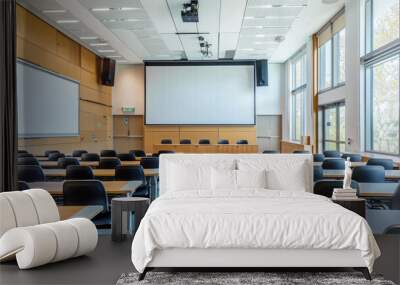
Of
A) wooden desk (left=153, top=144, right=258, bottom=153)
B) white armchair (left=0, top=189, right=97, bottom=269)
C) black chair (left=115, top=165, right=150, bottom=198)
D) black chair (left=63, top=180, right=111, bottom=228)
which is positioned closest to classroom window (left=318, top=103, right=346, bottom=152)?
wooden desk (left=153, top=144, right=258, bottom=153)

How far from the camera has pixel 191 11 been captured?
1061cm

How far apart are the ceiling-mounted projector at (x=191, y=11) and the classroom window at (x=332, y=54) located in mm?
4003

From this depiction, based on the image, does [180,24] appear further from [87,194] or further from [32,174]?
[87,194]

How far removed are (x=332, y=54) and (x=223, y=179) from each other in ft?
31.3

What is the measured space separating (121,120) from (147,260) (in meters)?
16.5

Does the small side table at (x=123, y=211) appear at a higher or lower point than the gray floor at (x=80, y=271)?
higher

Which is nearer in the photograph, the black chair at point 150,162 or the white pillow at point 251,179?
the white pillow at point 251,179

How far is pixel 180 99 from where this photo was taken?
1853 cm

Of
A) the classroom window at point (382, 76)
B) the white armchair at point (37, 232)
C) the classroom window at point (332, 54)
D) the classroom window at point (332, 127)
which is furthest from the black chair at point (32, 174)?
the classroom window at point (332, 54)

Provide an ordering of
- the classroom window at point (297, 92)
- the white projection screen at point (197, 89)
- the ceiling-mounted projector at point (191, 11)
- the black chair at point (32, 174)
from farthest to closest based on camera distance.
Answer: the white projection screen at point (197, 89) < the classroom window at point (297, 92) < the ceiling-mounted projector at point (191, 11) < the black chair at point (32, 174)

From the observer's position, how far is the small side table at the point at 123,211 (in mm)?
4613

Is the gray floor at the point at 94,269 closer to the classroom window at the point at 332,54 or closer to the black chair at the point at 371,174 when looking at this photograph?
the black chair at the point at 371,174

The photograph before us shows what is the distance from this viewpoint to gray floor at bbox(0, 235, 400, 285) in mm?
3536

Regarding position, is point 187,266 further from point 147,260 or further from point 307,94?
point 307,94
